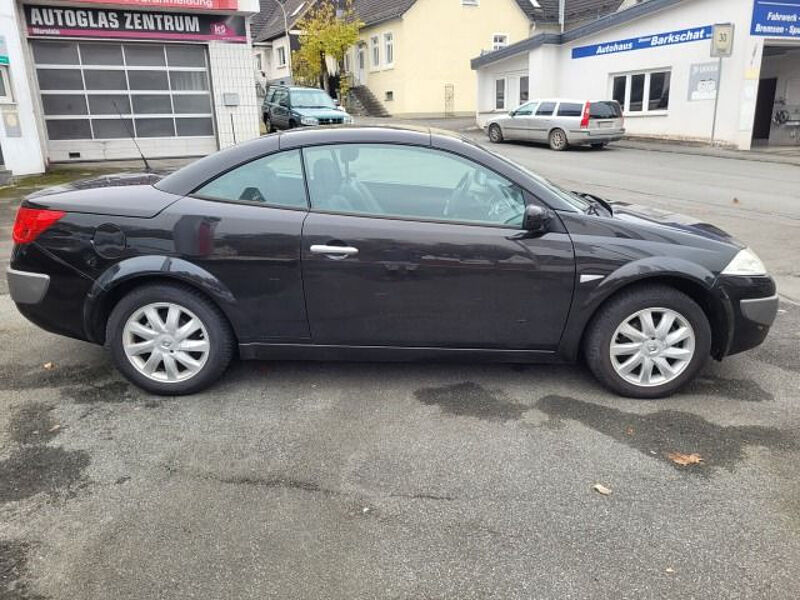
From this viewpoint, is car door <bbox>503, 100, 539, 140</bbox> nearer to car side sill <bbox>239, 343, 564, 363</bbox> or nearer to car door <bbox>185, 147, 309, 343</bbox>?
car side sill <bbox>239, 343, 564, 363</bbox>

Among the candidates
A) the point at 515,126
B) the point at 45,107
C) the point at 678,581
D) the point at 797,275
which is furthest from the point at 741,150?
the point at 678,581

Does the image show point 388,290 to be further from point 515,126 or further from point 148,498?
point 515,126

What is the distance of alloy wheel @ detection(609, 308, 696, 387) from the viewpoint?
383 cm

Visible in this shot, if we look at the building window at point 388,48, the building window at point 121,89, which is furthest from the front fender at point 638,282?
the building window at point 388,48

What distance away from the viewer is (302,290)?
3783mm

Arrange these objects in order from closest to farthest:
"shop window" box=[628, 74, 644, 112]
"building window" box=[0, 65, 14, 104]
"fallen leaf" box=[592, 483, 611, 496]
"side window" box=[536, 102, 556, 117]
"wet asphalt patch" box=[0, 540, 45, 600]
→ "wet asphalt patch" box=[0, 540, 45, 600] < "fallen leaf" box=[592, 483, 611, 496] < "building window" box=[0, 65, 14, 104] < "side window" box=[536, 102, 556, 117] < "shop window" box=[628, 74, 644, 112]

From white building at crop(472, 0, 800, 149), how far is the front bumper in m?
19.1

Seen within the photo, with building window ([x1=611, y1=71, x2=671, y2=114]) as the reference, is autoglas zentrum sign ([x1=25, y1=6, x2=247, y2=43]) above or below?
above

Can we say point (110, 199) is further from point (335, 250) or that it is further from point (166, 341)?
point (335, 250)

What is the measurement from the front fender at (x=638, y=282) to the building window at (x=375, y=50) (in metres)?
36.6

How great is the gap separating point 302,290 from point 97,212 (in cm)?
127

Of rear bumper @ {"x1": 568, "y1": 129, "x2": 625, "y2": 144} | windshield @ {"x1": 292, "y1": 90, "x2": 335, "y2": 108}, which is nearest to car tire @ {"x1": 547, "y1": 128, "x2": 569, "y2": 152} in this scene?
rear bumper @ {"x1": 568, "y1": 129, "x2": 625, "y2": 144}

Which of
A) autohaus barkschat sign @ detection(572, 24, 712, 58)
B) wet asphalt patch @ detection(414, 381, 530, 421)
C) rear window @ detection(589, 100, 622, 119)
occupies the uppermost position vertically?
autohaus barkschat sign @ detection(572, 24, 712, 58)

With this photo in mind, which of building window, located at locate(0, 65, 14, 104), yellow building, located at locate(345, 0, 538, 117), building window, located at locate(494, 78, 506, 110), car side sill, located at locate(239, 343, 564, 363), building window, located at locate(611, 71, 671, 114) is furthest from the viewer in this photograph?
yellow building, located at locate(345, 0, 538, 117)
